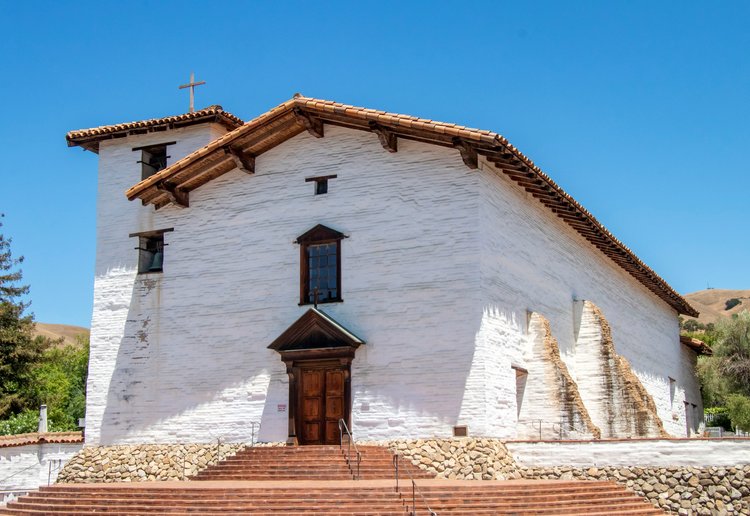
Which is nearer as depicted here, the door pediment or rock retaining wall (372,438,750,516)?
rock retaining wall (372,438,750,516)

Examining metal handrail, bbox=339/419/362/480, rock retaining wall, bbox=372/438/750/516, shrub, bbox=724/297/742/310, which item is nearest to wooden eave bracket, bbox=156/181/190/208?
metal handrail, bbox=339/419/362/480

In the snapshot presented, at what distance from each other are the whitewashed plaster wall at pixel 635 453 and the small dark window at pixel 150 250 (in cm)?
1011

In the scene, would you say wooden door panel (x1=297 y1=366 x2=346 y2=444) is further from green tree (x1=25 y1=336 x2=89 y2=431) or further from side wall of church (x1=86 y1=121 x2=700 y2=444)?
green tree (x1=25 y1=336 x2=89 y2=431)

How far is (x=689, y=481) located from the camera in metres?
18.1

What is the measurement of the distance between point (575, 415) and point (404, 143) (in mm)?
7218

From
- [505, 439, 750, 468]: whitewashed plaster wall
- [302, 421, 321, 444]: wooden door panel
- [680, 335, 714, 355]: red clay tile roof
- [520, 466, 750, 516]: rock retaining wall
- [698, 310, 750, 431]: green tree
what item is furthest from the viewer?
[680, 335, 714, 355]: red clay tile roof

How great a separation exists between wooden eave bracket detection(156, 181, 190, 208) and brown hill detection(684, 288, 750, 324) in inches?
3800

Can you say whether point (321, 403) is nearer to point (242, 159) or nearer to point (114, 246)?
point (242, 159)

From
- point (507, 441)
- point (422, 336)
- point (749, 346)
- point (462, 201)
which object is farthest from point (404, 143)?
point (749, 346)

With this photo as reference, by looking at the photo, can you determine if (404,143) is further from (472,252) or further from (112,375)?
(112,375)

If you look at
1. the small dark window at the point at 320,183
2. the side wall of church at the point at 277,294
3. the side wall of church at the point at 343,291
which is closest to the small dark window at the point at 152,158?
the side wall of church at the point at 343,291

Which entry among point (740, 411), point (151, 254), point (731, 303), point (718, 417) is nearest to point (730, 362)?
point (718, 417)

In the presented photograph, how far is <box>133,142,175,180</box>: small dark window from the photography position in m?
25.4

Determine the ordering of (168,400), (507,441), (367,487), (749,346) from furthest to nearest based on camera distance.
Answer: (749,346), (168,400), (507,441), (367,487)
